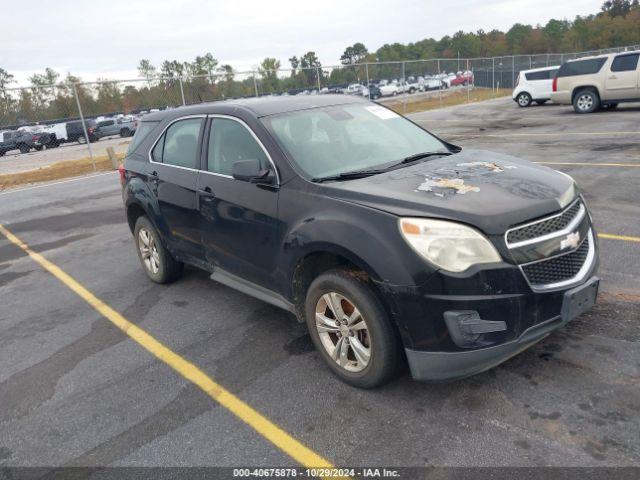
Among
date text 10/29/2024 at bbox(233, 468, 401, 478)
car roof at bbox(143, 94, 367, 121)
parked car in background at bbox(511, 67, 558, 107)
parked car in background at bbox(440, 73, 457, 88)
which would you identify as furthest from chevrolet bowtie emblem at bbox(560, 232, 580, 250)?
parked car in background at bbox(440, 73, 457, 88)

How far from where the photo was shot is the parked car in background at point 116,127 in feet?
102

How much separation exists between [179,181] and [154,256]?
122cm

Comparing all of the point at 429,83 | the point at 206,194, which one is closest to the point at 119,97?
the point at 206,194

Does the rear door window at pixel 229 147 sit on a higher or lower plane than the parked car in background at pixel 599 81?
higher

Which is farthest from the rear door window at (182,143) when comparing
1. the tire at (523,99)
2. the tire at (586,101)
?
the tire at (523,99)

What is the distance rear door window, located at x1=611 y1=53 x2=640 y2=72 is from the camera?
1644 cm

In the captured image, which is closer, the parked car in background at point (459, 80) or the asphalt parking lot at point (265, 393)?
the asphalt parking lot at point (265, 393)

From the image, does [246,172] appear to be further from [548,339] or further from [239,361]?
[548,339]

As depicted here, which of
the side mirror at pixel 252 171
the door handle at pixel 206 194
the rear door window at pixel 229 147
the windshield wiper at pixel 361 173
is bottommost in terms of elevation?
the door handle at pixel 206 194

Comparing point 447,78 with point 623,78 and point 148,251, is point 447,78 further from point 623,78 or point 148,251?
point 148,251

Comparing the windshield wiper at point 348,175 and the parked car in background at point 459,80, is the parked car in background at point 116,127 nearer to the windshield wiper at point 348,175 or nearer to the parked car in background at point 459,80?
the parked car in background at point 459,80

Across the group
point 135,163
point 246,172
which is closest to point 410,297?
point 246,172

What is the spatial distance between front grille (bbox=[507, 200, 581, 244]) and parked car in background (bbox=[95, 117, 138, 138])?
101 feet

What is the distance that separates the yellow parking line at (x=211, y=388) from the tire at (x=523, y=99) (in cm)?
2224
